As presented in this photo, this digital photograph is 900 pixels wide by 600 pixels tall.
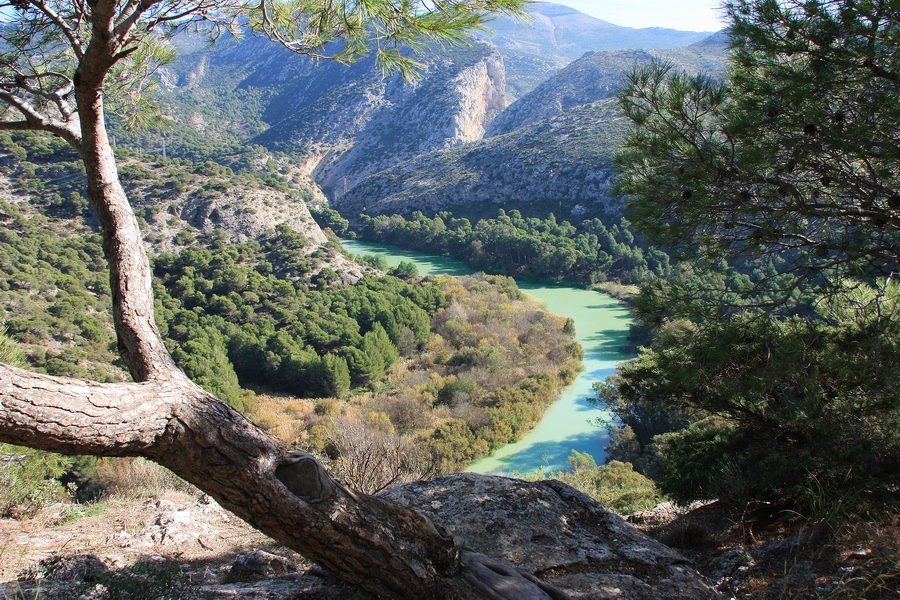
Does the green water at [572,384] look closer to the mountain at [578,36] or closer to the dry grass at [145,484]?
the dry grass at [145,484]

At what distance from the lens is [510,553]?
2.60 meters

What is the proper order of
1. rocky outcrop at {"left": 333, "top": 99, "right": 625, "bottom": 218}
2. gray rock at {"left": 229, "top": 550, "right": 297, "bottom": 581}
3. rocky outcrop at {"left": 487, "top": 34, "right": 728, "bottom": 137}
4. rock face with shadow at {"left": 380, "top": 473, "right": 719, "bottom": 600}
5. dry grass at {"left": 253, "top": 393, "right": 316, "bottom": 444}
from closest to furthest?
rock face with shadow at {"left": 380, "top": 473, "right": 719, "bottom": 600}, gray rock at {"left": 229, "top": 550, "right": 297, "bottom": 581}, dry grass at {"left": 253, "top": 393, "right": 316, "bottom": 444}, rocky outcrop at {"left": 333, "top": 99, "right": 625, "bottom": 218}, rocky outcrop at {"left": 487, "top": 34, "right": 728, "bottom": 137}

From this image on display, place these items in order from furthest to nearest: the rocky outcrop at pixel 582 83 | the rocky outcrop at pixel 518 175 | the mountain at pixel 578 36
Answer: the mountain at pixel 578 36 < the rocky outcrop at pixel 582 83 < the rocky outcrop at pixel 518 175

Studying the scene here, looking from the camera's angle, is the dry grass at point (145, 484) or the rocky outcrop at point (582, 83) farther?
the rocky outcrop at point (582, 83)

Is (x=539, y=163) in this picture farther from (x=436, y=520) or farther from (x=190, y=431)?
(x=190, y=431)

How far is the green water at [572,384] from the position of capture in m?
14.5

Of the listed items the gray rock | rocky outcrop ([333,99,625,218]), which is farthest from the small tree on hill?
rocky outcrop ([333,99,625,218])

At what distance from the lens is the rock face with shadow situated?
8.01 ft

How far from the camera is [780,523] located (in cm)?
354

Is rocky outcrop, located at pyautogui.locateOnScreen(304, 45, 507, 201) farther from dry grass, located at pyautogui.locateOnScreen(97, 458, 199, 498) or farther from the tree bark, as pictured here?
the tree bark

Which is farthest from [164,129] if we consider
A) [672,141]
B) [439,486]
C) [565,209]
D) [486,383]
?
[565,209]

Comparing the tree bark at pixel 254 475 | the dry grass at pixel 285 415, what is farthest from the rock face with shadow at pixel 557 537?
the dry grass at pixel 285 415

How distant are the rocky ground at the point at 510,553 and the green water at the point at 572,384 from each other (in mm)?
10413

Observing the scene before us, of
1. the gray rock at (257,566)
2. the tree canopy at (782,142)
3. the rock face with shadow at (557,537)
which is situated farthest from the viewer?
the tree canopy at (782,142)
